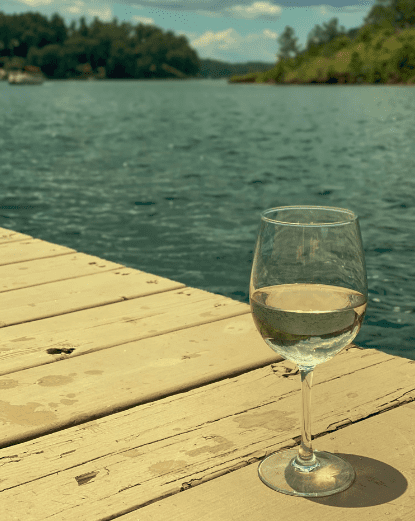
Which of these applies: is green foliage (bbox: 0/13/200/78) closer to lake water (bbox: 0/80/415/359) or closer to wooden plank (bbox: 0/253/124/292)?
lake water (bbox: 0/80/415/359)

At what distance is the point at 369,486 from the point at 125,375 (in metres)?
0.87

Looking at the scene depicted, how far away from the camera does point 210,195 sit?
1257cm

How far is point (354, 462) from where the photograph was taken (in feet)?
5.15

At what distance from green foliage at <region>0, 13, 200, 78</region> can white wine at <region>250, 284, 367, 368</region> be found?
156 metres

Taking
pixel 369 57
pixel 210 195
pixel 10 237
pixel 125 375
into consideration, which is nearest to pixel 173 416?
pixel 125 375

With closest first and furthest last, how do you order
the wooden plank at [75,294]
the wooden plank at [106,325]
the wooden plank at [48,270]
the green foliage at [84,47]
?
the wooden plank at [106,325] → the wooden plank at [75,294] → the wooden plank at [48,270] → the green foliage at [84,47]

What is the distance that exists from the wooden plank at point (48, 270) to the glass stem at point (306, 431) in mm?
1888

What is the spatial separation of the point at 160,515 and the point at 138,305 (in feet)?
4.64

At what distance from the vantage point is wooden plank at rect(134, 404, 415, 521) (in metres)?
1.37

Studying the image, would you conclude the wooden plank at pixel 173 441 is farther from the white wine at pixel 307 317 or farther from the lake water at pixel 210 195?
the lake water at pixel 210 195

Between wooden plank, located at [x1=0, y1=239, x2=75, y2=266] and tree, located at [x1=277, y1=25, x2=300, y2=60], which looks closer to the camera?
wooden plank, located at [x1=0, y1=239, x2=75, y2=266]

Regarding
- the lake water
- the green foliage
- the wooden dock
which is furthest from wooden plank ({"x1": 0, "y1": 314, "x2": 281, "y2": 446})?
the green foliage

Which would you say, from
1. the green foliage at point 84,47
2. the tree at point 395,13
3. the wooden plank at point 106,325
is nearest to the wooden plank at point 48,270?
the wooden plank at point 106,325

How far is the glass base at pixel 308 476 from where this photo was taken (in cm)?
145
